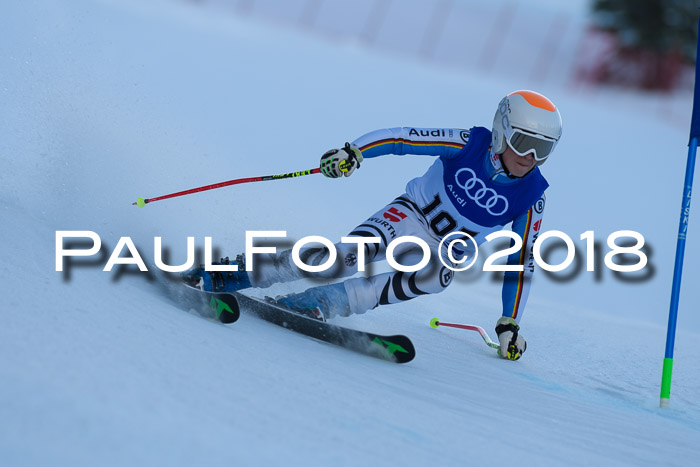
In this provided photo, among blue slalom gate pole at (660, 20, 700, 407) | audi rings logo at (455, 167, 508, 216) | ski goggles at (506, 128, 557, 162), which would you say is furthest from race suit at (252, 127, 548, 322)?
blue slalom gate pole at (660, 20, 700, 407)

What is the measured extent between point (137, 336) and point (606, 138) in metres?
12.4

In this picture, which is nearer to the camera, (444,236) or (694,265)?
(444,236)

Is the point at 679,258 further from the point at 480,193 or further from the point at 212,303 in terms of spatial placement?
the point at 212,303

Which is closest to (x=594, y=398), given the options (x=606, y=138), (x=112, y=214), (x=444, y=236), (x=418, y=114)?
(x=444, y=236)

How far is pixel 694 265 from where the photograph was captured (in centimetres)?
901

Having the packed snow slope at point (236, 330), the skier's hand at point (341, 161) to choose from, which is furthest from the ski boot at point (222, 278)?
the skier's hand at point (341, 161)

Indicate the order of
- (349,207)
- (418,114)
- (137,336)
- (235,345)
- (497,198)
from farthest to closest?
1. (418,114)
2. (349,207)
3. (497,198)
4. (235,345)
5. (137,336)

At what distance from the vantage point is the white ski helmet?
3.13 m

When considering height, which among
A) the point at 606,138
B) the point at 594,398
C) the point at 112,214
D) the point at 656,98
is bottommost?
the point at 594,398

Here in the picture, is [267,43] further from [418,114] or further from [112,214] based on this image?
[112,214]

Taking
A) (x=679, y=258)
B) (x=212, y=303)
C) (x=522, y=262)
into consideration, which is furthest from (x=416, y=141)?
(x=679, y=258)

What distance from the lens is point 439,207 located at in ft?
11.3

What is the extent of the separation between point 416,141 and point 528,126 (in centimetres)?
50

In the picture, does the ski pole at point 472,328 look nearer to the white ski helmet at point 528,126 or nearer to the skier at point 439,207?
the skier at point 439,207
